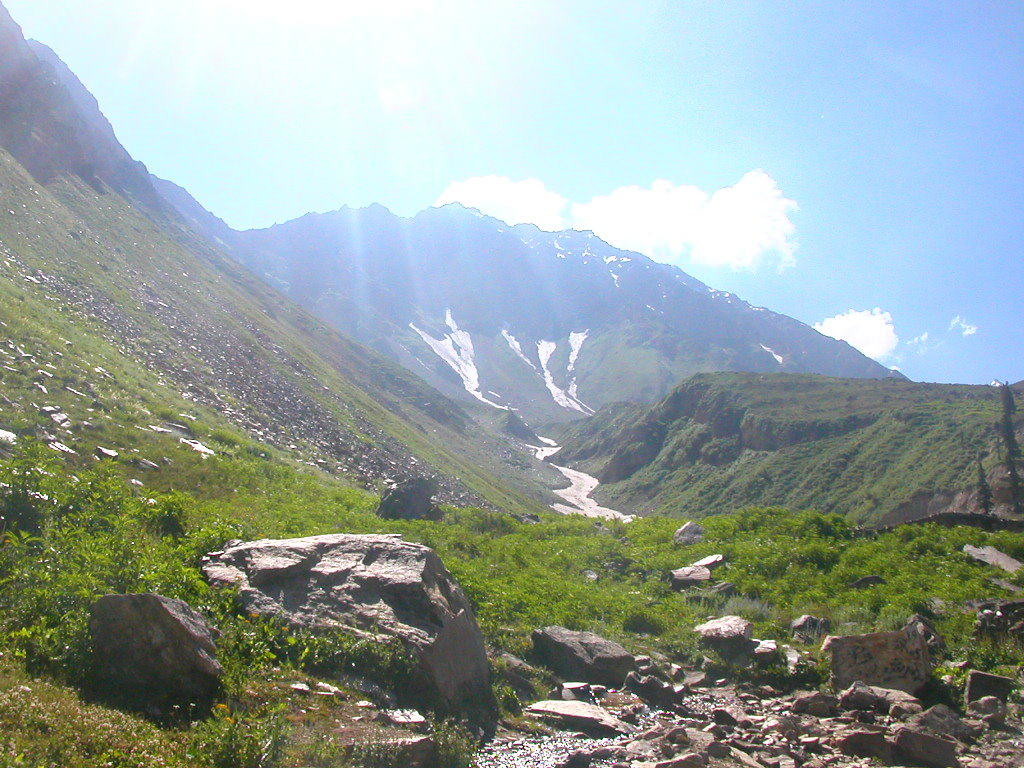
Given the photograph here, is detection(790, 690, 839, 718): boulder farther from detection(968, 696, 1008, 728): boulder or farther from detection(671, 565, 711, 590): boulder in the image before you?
detection(671, 565, 711, 590): boulder

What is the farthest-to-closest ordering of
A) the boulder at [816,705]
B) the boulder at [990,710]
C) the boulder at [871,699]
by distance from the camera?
1. the boulder at [816,705]
2. the boulder at [871,699]
3. the boulder at [990,710]

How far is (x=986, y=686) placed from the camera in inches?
347

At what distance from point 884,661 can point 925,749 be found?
2053 mm

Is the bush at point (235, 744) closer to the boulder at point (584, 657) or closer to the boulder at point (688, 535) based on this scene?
the boulder at point (584, 657)

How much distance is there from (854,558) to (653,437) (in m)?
122

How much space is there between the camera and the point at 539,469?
5438 inches

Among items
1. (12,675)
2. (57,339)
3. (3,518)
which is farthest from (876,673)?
(57,339)

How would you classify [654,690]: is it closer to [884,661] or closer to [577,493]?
[884,661]

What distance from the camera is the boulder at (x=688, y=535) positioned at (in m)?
18.6

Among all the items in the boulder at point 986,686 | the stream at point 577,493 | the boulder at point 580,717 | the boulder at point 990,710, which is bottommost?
the stream at point 577,493

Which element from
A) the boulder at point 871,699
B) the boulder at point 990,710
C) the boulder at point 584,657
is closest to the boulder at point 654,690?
the boulder at point 584,657

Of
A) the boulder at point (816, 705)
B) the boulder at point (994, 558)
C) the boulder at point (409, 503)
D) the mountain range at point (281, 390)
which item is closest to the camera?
the boulder at point (816, 705)

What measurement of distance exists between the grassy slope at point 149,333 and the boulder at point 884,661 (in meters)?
16.5

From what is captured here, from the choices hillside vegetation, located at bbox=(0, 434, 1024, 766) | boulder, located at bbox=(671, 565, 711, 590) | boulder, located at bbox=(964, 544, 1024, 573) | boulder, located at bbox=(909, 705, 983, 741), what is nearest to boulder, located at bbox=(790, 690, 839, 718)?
boulder, located at bbox=(909, 705, 983, 741)
